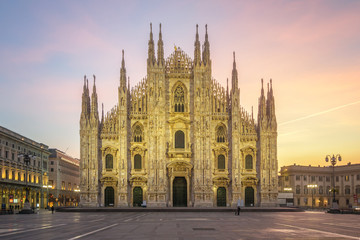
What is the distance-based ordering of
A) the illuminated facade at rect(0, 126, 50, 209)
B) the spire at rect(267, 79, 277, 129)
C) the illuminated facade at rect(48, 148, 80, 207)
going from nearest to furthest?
→ the spire at rect(267, 79, 277, 129) → the illuminated facade at rect(0, 126, 50, 209) → the illuminated facade at rect(48, 148, 80, 207)

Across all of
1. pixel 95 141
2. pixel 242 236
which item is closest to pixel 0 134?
pixel 95 141

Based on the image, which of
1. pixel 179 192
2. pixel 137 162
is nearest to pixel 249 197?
pixel 179 192

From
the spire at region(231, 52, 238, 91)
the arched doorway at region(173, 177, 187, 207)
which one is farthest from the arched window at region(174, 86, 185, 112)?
the arched doorway at region(173, 177, 187, 207)

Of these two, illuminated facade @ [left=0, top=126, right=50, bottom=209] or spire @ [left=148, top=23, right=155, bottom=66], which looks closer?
spire @ [left=148, top=23, right=155, bottom=66]

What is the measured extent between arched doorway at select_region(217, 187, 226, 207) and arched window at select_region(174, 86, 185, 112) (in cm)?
1351

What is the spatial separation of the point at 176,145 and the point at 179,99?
7.22 metres

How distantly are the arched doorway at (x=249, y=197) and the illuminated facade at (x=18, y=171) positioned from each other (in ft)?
105

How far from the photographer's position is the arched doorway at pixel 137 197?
226 ft

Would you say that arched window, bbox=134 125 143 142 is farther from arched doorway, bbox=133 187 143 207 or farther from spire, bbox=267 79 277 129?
spire, bbox=267 79 277 129

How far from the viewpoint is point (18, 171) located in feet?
259

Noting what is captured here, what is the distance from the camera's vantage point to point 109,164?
69.6m

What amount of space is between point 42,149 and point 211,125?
138 feet

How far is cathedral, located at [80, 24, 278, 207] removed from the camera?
68.2m

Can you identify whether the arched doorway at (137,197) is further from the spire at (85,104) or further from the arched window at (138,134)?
the spire at (85,104)
